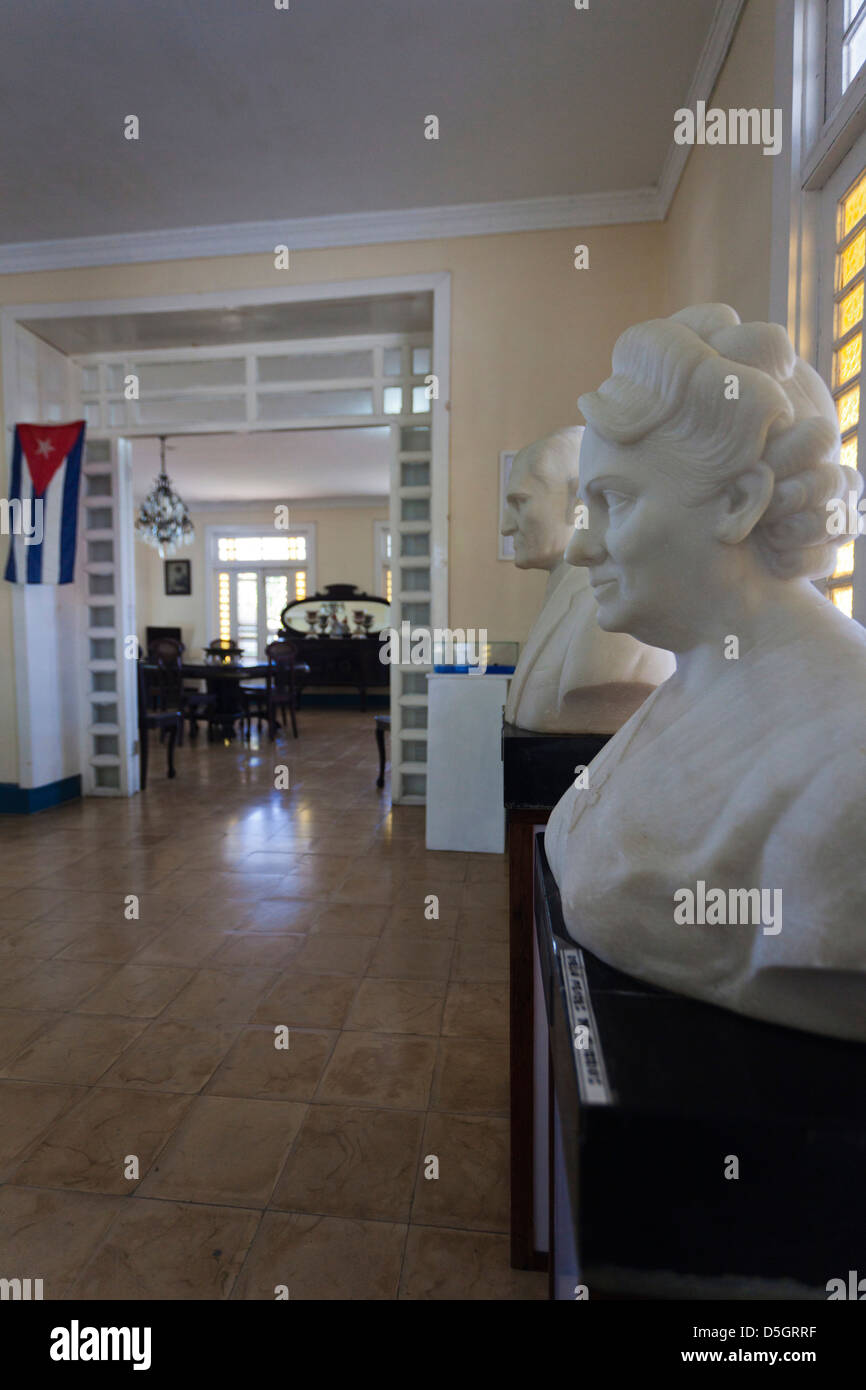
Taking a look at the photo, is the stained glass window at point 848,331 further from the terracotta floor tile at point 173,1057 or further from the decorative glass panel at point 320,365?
the decorative glass panel at point 320,365

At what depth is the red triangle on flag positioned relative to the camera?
5203 millimetres

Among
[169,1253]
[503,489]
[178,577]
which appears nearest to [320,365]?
[503,489]

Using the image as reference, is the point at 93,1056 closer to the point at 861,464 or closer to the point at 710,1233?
the point at 710,1233

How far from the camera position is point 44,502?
5238mm

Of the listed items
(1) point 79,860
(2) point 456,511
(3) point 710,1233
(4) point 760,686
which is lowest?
(1) point 79,860

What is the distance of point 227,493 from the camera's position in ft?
39.8

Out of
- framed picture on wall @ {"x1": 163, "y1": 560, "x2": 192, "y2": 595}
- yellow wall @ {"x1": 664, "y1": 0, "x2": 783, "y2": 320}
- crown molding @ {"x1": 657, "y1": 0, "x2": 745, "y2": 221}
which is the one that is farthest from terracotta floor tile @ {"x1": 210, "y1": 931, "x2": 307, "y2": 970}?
framed picture on wall @ {"x1": 163, "y1": 560, "x2": 192, "y2": 595}

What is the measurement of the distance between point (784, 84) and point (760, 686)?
2257mm

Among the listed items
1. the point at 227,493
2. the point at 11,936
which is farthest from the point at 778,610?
the point at 227,493

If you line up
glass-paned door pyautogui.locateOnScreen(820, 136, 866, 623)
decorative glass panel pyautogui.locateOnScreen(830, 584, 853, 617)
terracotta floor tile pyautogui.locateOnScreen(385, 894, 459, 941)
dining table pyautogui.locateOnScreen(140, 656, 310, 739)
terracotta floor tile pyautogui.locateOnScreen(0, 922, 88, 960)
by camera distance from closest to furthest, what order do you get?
glass-paned door pyautogui.locateOnScreen(820, 136, 866, 623)
decorative glass panel pyautogui.locateOnScreen(830, 584, 853, 617)
terracotta floor tile pyautogui.locateOnScreen(0, 922, 88, 960)
terracotta floor tile pyautogui.locateOnScreen(385, 894, 459, 941)
dining table pyautogui.locateOnScreen(140, 656, 310, 739)

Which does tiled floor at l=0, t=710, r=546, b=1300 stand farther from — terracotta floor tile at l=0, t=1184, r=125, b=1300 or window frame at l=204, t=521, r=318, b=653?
window frame at l=204, t=521, r=318, b=653

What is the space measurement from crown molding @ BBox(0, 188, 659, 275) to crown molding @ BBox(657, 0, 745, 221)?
0.93 feet

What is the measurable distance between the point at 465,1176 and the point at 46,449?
5.16 metres

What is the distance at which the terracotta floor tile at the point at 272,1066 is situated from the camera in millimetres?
2109
